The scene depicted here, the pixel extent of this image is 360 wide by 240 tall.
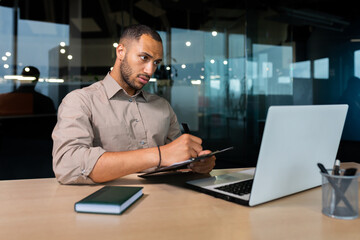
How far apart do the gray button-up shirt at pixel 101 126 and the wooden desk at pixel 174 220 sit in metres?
0.17

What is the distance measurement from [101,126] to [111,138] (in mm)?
79

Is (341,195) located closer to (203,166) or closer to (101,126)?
(203,166)

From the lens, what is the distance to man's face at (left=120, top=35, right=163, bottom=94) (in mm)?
1646

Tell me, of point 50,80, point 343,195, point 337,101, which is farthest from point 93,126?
point 337,101

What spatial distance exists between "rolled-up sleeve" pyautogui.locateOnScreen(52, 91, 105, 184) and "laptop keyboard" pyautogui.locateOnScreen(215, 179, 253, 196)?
0.50 m

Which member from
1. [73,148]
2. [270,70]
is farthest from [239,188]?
[270,70]

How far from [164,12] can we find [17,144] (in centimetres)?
302

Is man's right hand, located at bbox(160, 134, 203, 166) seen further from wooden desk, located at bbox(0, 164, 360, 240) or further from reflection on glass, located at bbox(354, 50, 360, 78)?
reflection on glass, located at bbox(354, 50, 360, 78)

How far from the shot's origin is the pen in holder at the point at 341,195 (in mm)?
847

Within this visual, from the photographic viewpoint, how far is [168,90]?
5.35 m

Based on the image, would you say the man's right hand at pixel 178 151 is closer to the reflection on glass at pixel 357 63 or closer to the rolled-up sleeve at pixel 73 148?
the rolled-up sleeve at pixel 73 148

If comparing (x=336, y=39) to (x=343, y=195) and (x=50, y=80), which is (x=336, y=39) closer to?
(x=50, y=80)

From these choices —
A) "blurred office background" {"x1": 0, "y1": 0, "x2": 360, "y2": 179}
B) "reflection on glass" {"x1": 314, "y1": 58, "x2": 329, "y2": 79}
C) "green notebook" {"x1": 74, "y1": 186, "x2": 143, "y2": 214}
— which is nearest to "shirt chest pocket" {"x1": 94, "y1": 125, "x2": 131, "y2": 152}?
"green notebook" {"x1": 74, "y1": 186, "x2": 143, "y2": 214}

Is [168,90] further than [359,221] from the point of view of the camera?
Yes
